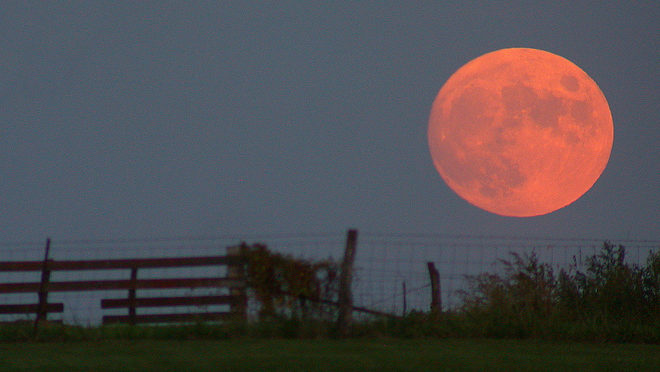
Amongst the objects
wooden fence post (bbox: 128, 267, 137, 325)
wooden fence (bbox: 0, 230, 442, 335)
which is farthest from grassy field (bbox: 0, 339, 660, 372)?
wooden fence post (bbox: 128, 267, 137, 325)

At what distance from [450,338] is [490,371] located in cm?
357

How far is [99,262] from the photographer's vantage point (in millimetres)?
13961

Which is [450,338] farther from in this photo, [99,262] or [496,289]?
[99,262]

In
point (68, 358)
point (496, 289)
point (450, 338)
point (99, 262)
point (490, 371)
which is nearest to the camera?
point (490, 371)

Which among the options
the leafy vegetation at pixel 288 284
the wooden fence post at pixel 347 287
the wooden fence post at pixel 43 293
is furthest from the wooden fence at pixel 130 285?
the wooden fence post at pixel 347 287

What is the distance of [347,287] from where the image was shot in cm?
1118

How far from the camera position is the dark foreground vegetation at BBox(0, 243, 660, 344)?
11.0 meters

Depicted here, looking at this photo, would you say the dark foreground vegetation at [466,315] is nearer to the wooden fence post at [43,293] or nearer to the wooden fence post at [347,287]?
the wooden fence post at [347,287]

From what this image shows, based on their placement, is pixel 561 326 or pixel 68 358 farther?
pixel 561 326

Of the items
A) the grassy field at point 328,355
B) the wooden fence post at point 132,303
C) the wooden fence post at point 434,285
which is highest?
the wooden fence post at point 434,285

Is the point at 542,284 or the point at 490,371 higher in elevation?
the point at 542,284

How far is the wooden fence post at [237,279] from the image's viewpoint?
1198 cm

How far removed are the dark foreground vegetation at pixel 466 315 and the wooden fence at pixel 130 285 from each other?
3.81 feet

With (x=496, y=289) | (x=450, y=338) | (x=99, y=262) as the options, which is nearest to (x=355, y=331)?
(x=450, y=338)
